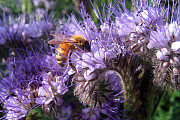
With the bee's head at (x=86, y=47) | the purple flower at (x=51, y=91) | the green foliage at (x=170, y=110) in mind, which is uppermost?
the bee's head at (x=86, y=47)

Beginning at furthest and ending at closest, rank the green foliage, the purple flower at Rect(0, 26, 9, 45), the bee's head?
the green foliage → the purple flower at Rect(0, 26, 9, 45) → the bee's head

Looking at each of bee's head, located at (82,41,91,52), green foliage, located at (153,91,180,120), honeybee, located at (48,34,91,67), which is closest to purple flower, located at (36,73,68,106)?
honeybee, located at (48,34,91,67)

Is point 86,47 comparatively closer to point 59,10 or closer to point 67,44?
point 67,44

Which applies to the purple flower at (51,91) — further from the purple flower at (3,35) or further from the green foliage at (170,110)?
the green foliage at (170,110)

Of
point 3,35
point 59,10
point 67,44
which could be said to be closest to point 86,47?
point 67,44

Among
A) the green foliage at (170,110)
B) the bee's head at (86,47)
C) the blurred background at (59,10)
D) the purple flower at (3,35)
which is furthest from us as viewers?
the green foliage at (170,110)

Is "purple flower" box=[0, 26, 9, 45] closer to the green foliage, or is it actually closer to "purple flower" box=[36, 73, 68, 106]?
"purple flower" box=[36, 73, 68, 106]

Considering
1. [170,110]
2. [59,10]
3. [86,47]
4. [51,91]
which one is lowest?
[170,110]

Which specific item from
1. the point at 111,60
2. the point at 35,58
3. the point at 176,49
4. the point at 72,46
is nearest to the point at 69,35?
the point at 72,46


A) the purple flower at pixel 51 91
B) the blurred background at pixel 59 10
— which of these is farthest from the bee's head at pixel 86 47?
the blurred background at pixel 59 10

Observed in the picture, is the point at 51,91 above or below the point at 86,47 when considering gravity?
below

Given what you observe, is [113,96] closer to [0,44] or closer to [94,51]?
[94,51]

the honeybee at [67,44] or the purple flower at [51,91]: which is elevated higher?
the honeybee at [67,44]
